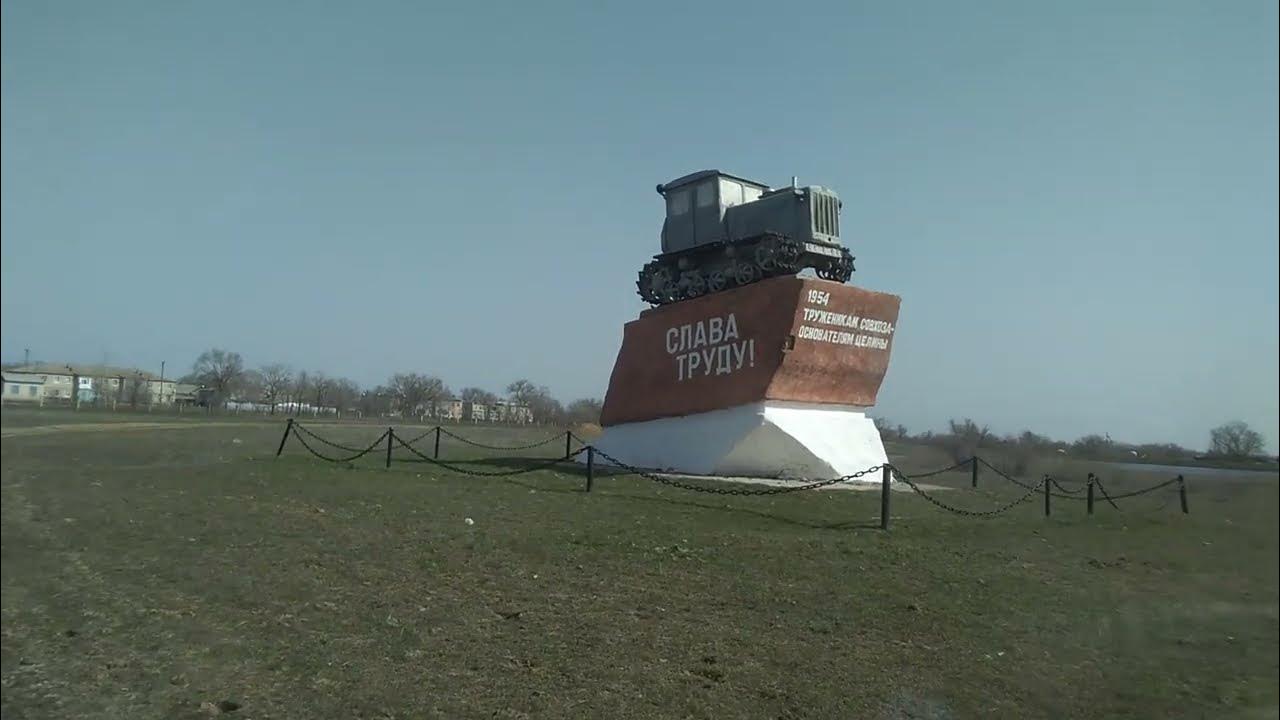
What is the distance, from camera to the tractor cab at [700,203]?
19609 millimetres

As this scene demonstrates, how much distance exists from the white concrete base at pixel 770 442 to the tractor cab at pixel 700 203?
4.46m

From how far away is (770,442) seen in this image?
17172 millimetres

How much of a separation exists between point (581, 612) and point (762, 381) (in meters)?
11.8

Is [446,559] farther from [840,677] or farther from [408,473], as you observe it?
[408,473]

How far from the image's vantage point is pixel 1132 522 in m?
5.93

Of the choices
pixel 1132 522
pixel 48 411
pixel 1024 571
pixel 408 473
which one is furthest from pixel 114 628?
pixel 408 473

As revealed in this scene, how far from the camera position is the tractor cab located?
19.6 m

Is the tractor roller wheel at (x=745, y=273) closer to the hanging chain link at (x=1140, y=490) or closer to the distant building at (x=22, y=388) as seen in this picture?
the hanging chain link at (x=1140, y=490)

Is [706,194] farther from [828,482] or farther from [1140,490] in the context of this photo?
[1140,490]

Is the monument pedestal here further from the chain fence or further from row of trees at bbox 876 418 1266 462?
row of trees at bbox 876 418 1266 462

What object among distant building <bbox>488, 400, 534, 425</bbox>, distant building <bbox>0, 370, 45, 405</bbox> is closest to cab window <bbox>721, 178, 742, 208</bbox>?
distant building <bbox>488, 400, 534, 425</bbox>

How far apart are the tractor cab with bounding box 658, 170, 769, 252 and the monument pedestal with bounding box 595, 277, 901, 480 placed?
5.70ft

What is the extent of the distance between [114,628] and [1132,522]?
21.3 feet

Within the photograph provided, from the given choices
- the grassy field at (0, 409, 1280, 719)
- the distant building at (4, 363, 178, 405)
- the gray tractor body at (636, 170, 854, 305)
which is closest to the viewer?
the distant building at (4, 363, 178, 405)
